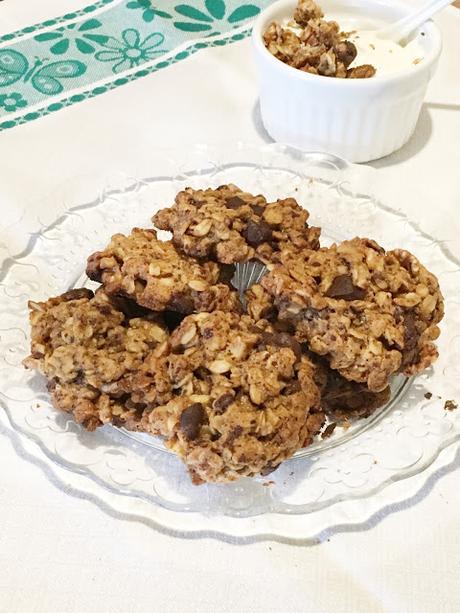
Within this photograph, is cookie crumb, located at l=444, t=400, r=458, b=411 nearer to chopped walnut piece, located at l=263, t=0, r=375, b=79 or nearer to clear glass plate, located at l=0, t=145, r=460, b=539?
clear glass plate, located at l=0, t=145, r=460, b=539

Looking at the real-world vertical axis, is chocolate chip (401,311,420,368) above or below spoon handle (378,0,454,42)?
below

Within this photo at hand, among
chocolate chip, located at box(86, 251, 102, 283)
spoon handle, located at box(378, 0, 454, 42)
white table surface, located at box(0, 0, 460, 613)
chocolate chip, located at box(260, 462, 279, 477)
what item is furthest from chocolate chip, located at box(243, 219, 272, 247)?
spoon handle, located at box(378, 0, 454, 42)

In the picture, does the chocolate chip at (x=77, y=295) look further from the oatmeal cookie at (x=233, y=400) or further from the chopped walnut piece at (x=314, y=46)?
the chopped walnut piece at (x=314, y=46)

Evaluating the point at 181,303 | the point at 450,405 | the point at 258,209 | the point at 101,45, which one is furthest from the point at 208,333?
the point at 101,45

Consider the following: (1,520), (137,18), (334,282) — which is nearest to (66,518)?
(1,520)

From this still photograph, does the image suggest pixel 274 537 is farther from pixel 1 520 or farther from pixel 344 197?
pixel 344 197

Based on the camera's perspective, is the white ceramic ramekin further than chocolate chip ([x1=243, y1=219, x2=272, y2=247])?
Yes

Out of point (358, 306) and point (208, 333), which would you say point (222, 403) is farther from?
point (358, 306)
